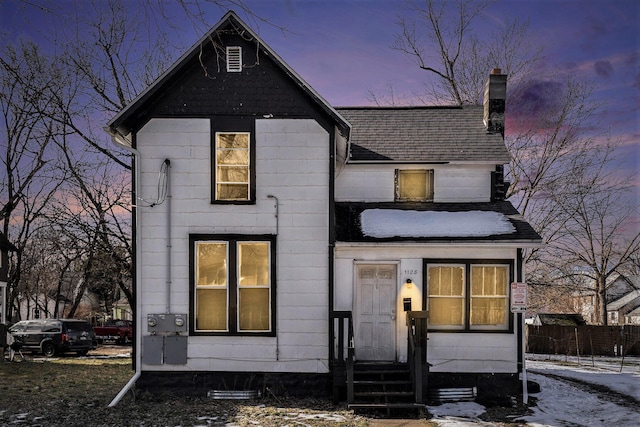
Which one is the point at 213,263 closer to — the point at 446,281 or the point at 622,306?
the point at 446,281

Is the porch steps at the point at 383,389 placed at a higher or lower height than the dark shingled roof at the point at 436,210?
lower

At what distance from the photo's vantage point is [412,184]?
15.7 meters

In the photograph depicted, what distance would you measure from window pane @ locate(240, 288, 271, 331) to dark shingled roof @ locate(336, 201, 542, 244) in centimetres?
205

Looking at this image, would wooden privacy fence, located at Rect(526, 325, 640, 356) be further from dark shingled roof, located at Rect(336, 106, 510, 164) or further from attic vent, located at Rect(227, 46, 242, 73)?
attic vent, located at Rect(227, 46, 242, 73)

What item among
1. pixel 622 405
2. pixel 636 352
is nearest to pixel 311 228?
pixel 622 405

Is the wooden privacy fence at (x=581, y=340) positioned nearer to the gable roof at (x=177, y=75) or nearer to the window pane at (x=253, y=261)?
the window pane at (x=253, y=261)

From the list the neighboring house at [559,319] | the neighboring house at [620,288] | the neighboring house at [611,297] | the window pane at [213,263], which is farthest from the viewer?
the neighboring house at [620,288]

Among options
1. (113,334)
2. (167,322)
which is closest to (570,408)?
(167,322)

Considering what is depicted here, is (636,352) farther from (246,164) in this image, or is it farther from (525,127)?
(246,164)

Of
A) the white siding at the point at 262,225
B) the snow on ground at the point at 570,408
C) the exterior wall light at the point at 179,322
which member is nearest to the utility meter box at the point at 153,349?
the white siding at the point at 262,225

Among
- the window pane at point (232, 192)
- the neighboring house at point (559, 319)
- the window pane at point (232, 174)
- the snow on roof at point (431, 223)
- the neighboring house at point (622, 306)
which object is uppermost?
the window pane at point (232, 174)

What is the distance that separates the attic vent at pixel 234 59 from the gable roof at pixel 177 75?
15.7 inches

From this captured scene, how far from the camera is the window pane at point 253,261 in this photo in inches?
515

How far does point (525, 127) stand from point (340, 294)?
1740 cm
